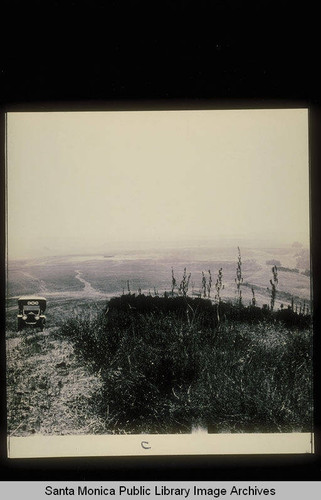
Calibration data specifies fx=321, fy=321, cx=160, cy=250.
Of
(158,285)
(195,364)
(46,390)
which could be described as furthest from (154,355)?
(46,390)

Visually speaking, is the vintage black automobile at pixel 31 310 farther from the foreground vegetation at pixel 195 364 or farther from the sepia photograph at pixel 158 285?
the foreground vegetation at pixel 195 364

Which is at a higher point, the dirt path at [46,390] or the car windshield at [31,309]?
the car windshield at [31,309]

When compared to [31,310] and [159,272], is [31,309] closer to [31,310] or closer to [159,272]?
[31,310]

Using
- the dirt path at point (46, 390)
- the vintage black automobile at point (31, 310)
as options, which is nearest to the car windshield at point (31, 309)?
the vintage black automobile at point (31, 310)

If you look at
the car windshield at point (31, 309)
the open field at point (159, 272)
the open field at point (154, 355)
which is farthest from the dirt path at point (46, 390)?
the open field at point (159, 272)

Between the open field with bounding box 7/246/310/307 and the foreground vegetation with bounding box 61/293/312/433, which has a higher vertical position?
the open field with bounding box 7/246/310/307

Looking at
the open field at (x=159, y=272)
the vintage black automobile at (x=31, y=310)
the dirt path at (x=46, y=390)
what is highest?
the open field at (x=159, y=272)

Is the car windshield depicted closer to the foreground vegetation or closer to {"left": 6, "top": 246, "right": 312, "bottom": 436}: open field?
{"left": 6, "top": 246, "right": 312, "bottom": 436}: open field

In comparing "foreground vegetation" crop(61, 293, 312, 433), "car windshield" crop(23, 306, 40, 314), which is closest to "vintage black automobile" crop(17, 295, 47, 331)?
"car windshield" crop(23, 306, 40, 314)
